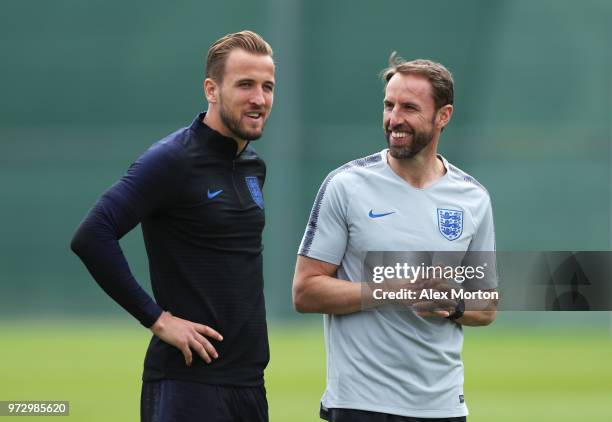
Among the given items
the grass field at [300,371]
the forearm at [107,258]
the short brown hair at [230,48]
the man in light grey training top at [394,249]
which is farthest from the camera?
the grass field at [300,371]

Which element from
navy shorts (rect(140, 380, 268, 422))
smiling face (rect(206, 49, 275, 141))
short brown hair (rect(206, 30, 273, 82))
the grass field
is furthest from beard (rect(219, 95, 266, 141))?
the grass field

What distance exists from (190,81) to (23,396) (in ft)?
22.7

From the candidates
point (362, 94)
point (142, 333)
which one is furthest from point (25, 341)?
point (362, 94)

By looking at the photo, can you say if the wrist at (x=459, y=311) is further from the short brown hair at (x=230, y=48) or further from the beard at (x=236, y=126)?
the short brown hair at (x=230, y=48)

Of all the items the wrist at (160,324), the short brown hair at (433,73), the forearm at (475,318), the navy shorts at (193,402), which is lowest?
the navy shorts at (193,402)

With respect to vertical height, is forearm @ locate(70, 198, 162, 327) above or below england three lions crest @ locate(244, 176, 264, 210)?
below

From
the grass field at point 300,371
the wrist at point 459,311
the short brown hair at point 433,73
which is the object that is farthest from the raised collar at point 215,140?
the grass field at point 300,371

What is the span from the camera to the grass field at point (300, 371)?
1005 cm

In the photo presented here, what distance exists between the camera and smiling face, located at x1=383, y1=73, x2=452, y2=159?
14.3 ft

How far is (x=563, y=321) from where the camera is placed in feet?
50.9

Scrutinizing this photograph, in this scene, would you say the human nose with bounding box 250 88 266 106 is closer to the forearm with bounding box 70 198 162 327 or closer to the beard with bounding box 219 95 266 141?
the beard with bounding box 219 95 266 141

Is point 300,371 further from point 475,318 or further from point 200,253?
point 200,253

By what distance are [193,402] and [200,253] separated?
0.51 meters

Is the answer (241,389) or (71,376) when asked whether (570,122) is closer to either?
(71,376)
